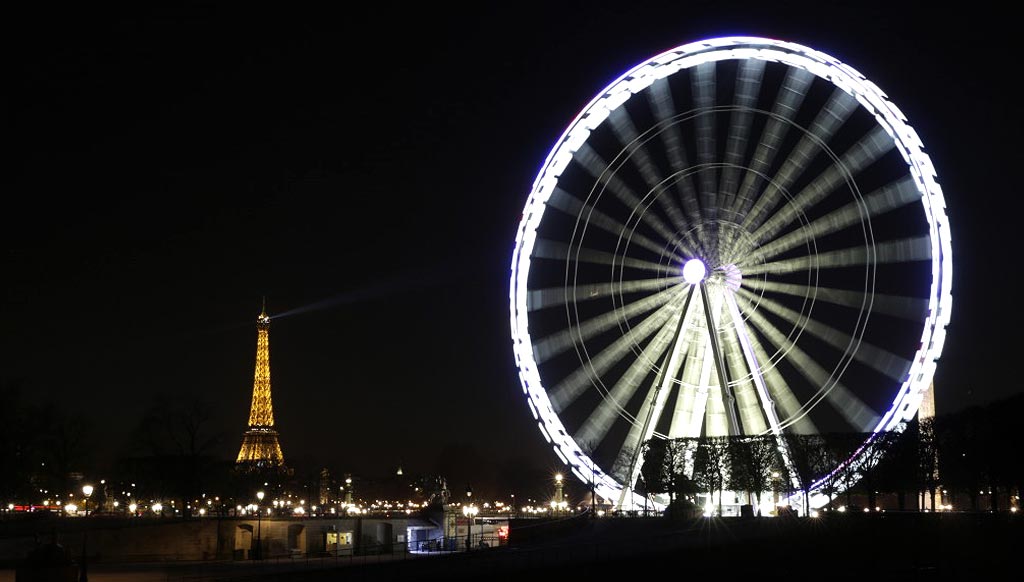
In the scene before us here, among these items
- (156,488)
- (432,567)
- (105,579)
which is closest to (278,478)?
(156,488)

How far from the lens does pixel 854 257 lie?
113ft

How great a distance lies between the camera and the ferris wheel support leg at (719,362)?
36.1 m

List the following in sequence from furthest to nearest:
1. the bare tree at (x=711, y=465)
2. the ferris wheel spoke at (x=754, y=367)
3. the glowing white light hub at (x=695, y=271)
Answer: the bare tree at (x=711, y=465), the glowing white light hub at (x=695, y=271), the ferris wheel spoke at (x=754, y=367)

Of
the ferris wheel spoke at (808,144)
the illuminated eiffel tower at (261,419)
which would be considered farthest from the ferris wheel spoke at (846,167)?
the illuminated eiffel tower at (261,419)

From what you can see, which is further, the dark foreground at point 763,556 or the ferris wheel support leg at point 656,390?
the ferris wheel support leg at point 656,390

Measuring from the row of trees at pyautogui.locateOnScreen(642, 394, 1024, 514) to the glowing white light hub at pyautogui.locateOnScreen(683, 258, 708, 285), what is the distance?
7028 millimetres

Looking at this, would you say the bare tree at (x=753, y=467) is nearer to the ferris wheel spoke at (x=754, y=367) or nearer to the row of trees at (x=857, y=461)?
the row of trees at (x=857, y=461)

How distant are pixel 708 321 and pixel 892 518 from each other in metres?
8.97

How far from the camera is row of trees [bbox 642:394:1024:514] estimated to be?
43500 millimetres

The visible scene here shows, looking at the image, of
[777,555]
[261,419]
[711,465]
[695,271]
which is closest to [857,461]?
[711,465]

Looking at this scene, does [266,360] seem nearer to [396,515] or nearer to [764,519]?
[396,515]

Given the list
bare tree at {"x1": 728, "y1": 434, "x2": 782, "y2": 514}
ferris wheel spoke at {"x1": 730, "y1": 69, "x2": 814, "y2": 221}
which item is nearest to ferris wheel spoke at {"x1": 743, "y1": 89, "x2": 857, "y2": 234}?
ferris wheel spoke at {"x1": 730, "y1": 69, "x2": 814, "y2": 221}

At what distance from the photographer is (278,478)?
305ft

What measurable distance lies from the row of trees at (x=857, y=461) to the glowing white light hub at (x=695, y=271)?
7028 mm
